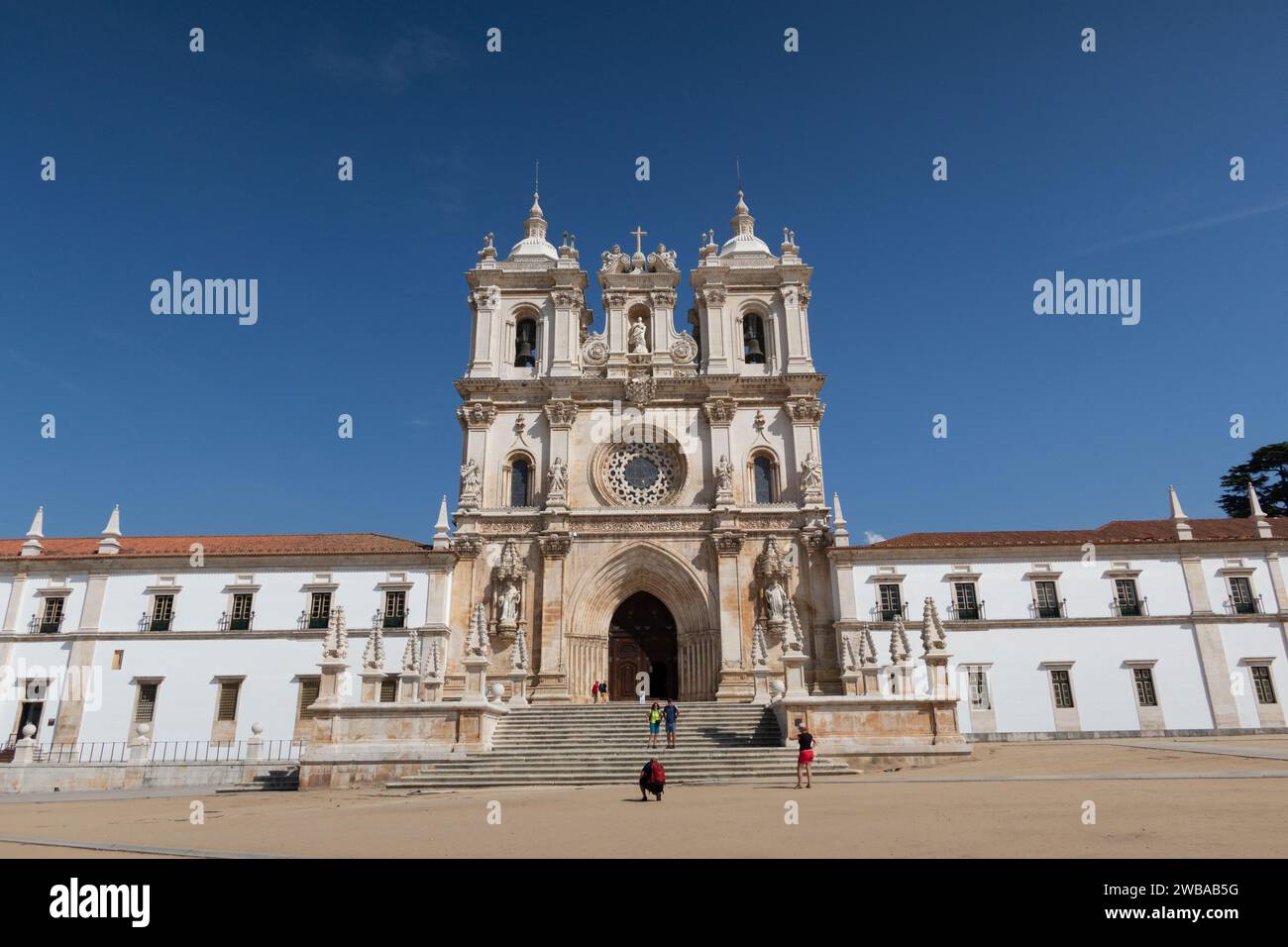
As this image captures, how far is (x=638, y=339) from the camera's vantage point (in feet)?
110

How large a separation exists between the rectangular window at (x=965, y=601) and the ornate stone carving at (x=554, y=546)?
49.8ft

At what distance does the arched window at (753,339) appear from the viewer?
3412cm

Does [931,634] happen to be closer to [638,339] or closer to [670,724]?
[670,724]

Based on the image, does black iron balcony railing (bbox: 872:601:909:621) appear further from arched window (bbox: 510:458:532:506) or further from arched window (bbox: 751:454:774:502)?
arched window (bbox: 510:458:532:506)

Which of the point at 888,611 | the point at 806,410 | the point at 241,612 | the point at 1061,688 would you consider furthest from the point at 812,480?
the point at 241,612

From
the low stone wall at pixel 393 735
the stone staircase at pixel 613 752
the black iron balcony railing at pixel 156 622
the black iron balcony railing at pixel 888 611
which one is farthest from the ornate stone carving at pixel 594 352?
the black iron balcony railing at pixel 156 622

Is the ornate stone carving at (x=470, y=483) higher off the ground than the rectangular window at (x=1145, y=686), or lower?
higher

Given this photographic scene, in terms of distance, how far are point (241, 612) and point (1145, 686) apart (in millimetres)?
33787

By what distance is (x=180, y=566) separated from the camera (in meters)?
29.5

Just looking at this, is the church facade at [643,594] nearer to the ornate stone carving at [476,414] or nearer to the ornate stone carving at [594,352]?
the ornate stone carving at [476,414]

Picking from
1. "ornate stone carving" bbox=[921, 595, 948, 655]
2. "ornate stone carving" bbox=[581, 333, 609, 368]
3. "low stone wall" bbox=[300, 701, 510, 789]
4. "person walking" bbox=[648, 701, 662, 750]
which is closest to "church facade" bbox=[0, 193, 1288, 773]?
"ornate stone carving" bbox=[581, 333, 609, 368]

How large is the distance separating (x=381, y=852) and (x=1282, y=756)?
17.4 meters

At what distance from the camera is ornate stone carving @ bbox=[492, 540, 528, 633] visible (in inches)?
1112
